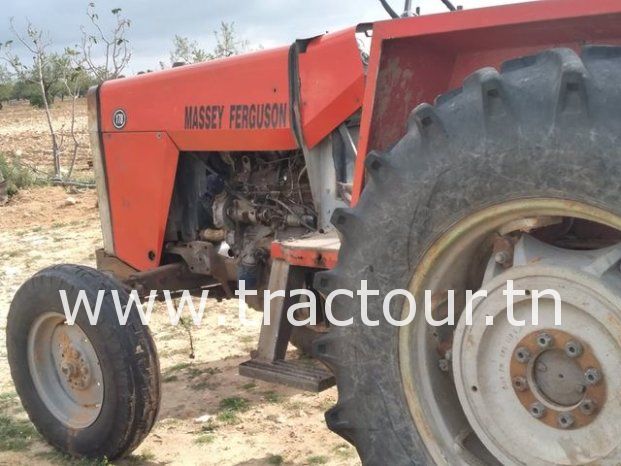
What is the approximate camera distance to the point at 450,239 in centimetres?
231

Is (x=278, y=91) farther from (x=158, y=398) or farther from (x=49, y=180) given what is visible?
(x=49, y=180)

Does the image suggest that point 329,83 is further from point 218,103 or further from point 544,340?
point 544,340

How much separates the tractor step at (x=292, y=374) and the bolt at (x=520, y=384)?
3.37 feet

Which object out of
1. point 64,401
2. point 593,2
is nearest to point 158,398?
point 64,401

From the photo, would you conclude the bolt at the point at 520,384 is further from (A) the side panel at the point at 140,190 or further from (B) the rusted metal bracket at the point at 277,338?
(A) the side panel at the point at 140,190

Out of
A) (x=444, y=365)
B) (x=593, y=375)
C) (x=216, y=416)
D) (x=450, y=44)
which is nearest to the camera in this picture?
(x=593, y=375)

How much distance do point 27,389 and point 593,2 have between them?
3.25 m

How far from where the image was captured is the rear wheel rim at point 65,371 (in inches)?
153

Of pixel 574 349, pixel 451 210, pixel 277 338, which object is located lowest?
pixel 277 338

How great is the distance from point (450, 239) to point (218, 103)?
1.99 m

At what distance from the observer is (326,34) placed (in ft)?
11.7

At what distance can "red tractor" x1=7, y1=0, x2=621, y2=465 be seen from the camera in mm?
2068

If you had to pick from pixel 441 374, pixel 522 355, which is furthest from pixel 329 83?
pixel 522 355

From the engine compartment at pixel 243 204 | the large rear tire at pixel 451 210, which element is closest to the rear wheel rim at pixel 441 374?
the large rear tire at pixel 451 210
